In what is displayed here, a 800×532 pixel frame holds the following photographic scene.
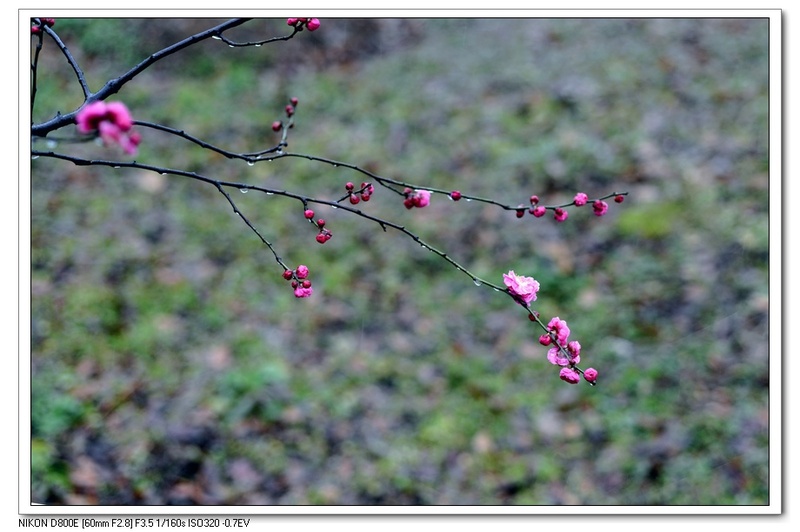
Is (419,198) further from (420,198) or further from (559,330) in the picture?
(559,330)

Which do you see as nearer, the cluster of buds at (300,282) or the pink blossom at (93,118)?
the pink blossom at (93,118)

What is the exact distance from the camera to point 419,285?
4059mm

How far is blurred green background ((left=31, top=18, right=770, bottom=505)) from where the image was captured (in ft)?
9.73

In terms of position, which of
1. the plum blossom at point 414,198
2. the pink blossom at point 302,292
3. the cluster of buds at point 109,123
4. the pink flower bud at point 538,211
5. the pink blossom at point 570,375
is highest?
the plum blossom at point 414,198

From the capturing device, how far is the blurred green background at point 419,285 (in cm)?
297

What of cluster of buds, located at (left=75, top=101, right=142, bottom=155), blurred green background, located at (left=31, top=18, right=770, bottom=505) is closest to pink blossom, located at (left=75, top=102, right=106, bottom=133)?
cluster of buds, located at (left=75, top=101, right=142, bottom=155)

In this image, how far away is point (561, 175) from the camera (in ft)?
15.5

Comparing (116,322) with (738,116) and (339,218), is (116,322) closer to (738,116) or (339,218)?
(339,218)

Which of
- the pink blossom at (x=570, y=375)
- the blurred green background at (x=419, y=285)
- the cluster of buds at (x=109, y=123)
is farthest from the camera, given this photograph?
the blurred green background at (x=419, y=285)

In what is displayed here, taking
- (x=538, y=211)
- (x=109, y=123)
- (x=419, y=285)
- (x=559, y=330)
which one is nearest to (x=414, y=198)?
(x=538, y=211)

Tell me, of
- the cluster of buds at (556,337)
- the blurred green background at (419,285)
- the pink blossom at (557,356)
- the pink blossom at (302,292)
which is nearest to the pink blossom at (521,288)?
the cluster of buds at (556,337)

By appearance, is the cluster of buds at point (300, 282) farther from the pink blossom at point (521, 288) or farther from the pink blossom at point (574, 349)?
the pink blossom at point (574, 349)
